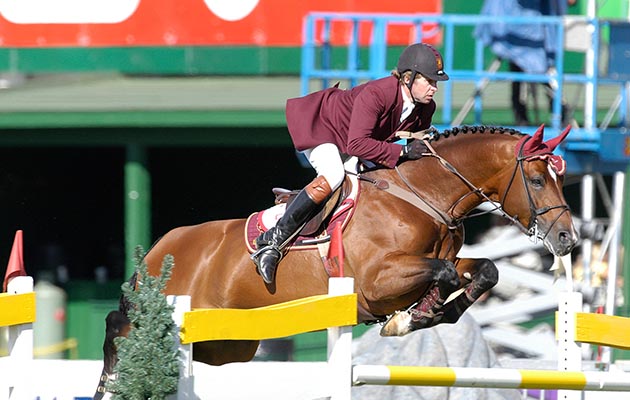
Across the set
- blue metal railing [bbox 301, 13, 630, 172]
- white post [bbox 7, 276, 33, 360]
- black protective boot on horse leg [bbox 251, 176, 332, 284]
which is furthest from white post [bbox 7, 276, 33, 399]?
blue metal railing [bbox 301, 13, 630, 172]

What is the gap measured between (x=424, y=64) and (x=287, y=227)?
43.7 inches

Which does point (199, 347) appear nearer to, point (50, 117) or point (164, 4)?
point (50, 117)

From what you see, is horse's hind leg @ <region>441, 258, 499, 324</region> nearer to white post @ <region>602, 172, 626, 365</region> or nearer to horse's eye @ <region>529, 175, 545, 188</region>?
A: horse's eye @ <region>529, 175, 545, 188</region>

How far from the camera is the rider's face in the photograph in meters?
6.40

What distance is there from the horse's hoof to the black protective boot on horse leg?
26.6 inches

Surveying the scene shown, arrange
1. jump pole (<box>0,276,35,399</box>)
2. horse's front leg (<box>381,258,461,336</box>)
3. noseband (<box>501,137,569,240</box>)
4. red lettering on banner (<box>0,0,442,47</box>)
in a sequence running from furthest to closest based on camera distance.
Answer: red lettering on banner (<box>0,0,442,47</box>), noseband (<box>501,137,569,240</box>), horse's front leg (<box>381,258,461,336</box>), jump pole (<box>0,276,35,399</box>)

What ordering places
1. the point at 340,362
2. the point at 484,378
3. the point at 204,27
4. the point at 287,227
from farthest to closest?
1. the point at 204,27
2. the point at 287,227
3. the point at 484,378
4. the point at 340,362

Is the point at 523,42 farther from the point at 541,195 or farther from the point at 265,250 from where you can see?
the point at 265,250

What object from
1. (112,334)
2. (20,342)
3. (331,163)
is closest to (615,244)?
(331,163)

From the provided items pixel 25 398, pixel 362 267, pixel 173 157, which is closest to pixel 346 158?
pixel 362 267

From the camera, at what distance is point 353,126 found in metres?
6.39

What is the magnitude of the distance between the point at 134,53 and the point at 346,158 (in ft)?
22.0

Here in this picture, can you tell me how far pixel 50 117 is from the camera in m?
11.6

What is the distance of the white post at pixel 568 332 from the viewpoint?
5.34 m
